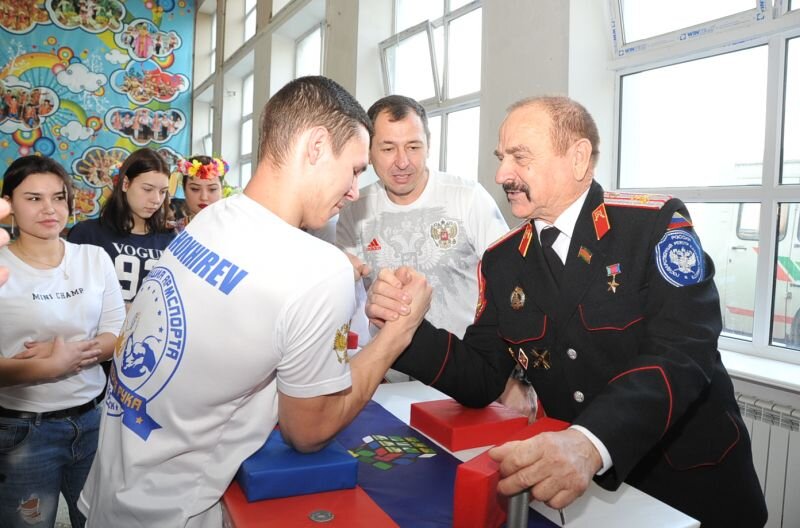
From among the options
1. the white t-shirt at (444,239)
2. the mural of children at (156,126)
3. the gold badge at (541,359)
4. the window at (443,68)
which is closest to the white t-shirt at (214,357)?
the gold badge at (541,359)

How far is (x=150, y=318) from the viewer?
1088 mm

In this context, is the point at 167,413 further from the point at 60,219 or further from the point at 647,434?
the point at 60,219

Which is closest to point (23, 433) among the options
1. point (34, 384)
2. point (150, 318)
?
point (34, 384)

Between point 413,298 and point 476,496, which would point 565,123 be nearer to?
point 413,298

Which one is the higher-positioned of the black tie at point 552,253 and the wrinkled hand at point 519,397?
the black tie at point 552,253

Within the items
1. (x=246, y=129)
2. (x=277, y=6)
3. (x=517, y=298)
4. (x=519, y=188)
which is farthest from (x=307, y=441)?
(x=246, y=129)

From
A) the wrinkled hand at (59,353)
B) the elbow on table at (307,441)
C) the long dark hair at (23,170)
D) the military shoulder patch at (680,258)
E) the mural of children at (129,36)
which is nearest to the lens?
the elbow on table at (307,441)

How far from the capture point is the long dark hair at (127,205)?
8.75 feet

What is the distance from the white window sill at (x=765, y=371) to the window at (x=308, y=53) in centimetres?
555

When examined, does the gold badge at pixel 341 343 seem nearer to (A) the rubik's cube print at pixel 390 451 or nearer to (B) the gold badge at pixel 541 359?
(A) the rubik's cube print at pixel 390 451

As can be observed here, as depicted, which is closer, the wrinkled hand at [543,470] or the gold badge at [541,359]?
the wrinkled hand at [543,470]

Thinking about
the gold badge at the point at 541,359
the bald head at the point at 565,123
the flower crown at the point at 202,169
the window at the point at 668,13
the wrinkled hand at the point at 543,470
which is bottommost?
the wrinkled hand at the point at 543,470

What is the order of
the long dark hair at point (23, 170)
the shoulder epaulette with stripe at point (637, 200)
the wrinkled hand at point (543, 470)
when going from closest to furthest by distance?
the wrinkled hand at point (543, 470) < the shoulder epaulette with stripe at point (637, 200) < the long dark hair at point (23, 170)

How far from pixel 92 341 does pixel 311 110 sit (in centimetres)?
129
